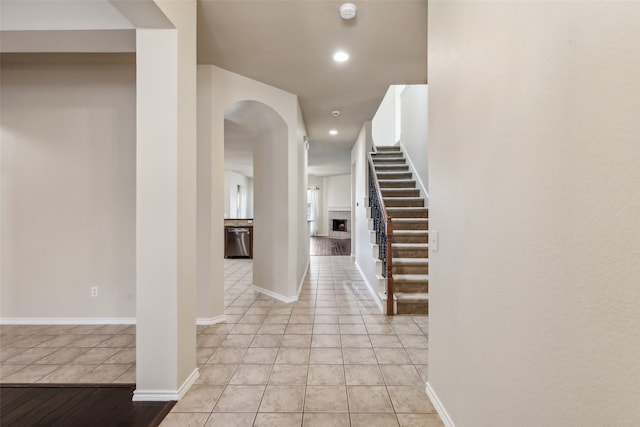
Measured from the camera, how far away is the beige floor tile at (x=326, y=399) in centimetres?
179

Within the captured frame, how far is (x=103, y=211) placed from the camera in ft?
10.2

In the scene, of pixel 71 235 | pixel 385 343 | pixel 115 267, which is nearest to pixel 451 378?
pixel 385 343

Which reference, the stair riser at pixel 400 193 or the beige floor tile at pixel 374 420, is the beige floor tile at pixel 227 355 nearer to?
the beige floor tile at pixel 374 420

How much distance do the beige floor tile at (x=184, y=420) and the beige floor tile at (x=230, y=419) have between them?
5 centimetres

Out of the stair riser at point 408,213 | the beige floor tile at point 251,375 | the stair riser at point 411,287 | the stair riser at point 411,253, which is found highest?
the stair riser at point 408,213

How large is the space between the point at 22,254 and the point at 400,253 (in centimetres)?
446

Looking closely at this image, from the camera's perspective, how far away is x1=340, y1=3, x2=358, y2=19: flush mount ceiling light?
2.23 m

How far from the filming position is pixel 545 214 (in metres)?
0.88

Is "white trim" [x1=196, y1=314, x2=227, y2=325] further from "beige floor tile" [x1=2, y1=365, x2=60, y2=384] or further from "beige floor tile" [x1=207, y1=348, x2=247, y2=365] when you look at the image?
"beige floor tile" [x1=2, y1=365, x2=60, y2=384]

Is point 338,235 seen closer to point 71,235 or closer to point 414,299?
point 414,299

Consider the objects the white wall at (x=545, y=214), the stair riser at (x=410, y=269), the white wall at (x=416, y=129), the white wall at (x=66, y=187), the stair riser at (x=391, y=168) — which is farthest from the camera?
the stair riser at (x=391, y=168)

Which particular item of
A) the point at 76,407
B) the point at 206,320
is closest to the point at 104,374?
the point at 76,407

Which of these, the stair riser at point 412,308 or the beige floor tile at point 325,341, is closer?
the beige floor tile at point 325,341

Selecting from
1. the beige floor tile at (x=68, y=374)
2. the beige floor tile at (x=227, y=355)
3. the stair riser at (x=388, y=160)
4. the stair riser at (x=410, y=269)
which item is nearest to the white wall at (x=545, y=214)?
the beige floor tile at (x=227, y=355)
